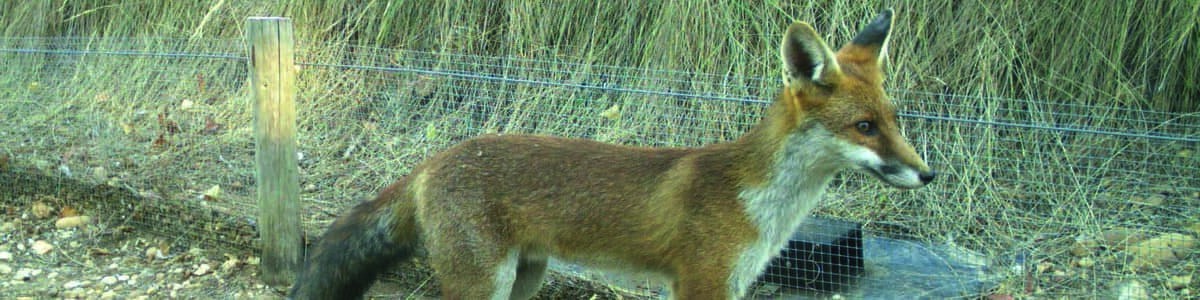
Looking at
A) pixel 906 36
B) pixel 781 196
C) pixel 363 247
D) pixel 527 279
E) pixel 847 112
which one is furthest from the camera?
pixel 906 36

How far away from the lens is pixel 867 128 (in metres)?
3.95

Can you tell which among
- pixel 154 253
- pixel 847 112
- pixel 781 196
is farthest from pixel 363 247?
pixel 154 253

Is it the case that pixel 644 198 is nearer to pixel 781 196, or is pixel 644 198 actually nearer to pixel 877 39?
pixel 781 196

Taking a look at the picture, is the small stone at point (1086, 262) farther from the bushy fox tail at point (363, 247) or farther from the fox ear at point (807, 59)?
the bushy fox tail at point (363, 247)

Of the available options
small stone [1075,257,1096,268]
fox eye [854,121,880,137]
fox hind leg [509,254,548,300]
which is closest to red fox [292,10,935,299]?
fox eye [854,121,880,137]

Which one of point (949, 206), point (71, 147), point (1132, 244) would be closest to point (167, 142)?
point (71, 147)

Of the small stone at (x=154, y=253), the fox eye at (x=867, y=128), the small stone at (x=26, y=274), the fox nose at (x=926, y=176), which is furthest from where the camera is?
the small stone at (x=154, y=253)

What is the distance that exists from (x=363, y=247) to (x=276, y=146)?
135 cm

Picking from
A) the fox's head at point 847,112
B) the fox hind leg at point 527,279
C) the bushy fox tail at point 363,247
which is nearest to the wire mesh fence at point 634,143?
the fox hind leg at point 527,279

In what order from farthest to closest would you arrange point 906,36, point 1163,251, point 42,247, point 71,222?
point 906,36
point 71,222
point 42,247
point 1163,251

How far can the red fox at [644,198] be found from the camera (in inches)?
156

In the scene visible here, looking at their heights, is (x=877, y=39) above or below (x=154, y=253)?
above

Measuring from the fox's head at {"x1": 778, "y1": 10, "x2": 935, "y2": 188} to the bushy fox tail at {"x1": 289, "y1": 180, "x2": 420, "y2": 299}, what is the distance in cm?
167

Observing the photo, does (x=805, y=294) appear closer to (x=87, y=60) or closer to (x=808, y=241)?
(x=808, y=241)
